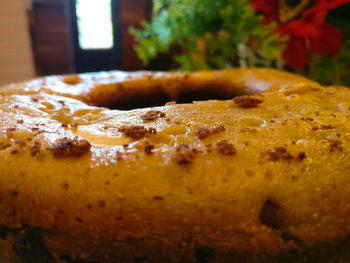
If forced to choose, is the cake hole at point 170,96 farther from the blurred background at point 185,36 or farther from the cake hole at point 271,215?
the cake hole at point 271,215

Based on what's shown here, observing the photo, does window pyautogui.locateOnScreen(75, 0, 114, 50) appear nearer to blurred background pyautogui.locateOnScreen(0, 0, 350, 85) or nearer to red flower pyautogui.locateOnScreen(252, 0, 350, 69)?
blurred background pyautogui.locateOnScreen(0, 0, 350, 85)

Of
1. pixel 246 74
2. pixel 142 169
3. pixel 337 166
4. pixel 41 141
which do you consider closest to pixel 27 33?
pixel 246 74

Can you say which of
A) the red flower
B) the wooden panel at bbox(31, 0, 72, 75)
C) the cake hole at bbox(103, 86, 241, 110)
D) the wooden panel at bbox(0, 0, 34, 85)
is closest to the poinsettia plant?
the red flower

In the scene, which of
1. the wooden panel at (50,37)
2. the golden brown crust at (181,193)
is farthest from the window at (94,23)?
the golden brown crust at (181,193)

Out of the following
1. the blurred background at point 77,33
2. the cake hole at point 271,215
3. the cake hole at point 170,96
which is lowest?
the cake hole at point 271,215

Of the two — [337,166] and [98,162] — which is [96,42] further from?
[337,166]
